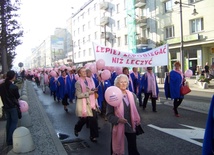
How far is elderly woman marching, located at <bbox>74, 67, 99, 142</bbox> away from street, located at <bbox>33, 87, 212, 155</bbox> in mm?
437

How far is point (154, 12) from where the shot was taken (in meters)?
33.2

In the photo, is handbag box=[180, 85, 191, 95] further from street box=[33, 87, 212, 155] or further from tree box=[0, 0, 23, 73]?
tree box=[0, 0, 23, 73]

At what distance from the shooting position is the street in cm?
563

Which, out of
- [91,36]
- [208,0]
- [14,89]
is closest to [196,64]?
[208,0]

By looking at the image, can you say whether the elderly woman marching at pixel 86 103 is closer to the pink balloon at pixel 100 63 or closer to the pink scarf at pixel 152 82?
the pink balloon at pixel 100 63

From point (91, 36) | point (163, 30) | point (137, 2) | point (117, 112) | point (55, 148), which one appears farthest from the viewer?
point (91, 36)

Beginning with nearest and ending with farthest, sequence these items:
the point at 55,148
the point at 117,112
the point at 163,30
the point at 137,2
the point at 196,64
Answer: the point at 117,112 → the point at 55,148 → the point at 196,64 → the point at 163,30 → the point at 137,2

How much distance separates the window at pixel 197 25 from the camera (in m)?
25.8

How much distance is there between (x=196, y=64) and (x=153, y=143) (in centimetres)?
2256

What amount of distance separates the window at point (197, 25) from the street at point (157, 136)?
18.3m

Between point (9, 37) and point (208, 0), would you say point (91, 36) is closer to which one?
point (208, 0)

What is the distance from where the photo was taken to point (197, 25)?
2625 centimetres

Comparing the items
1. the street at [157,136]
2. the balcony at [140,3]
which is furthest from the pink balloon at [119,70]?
the balcony at [140,3]

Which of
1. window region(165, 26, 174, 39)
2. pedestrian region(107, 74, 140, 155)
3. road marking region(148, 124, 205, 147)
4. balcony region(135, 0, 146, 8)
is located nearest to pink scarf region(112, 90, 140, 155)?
pedestrian region(107, 74, 140, 155)
